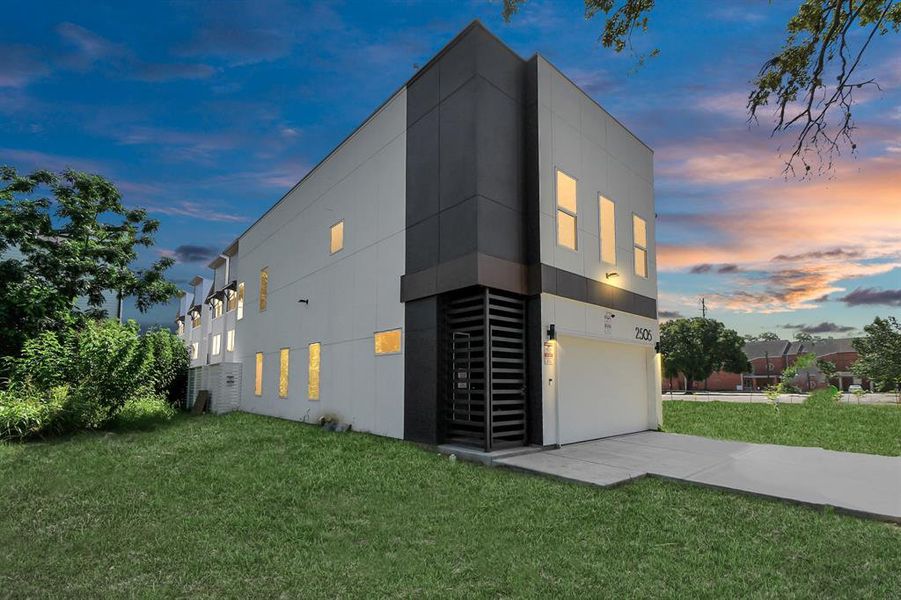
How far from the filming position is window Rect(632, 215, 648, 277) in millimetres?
13008

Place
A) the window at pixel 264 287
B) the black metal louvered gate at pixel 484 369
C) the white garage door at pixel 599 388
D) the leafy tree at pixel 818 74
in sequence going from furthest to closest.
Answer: the window at pixel 264 287 < the white garage door at pixel 599 388 < the black metal louvered gate at pixel 484 369 < the leafy tree at pixel 818 74

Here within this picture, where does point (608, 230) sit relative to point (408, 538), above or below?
above

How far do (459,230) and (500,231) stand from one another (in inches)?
30.9

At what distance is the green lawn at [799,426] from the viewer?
1007 centimetres

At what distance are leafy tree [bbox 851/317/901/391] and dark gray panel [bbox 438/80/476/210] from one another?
42400 millimetres

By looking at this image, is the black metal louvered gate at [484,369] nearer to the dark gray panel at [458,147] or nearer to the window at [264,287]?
the dark gray panel at [458,147]

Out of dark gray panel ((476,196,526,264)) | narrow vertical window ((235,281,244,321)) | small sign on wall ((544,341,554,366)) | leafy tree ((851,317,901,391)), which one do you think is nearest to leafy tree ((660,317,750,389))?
leafy tree ((851,317,901,391))

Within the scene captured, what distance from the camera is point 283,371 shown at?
53.6 ft

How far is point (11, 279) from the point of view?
15812mm

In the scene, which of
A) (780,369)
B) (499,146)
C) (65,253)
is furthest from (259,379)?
(780,369)

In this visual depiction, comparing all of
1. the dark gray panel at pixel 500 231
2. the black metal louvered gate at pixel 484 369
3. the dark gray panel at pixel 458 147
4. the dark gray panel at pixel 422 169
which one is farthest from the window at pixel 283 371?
the dark gray panel at pixel 500 231

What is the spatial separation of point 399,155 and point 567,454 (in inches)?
293

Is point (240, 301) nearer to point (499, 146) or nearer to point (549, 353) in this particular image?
point (499, 146)

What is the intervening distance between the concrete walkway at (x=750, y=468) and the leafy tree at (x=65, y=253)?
16.5 meters
